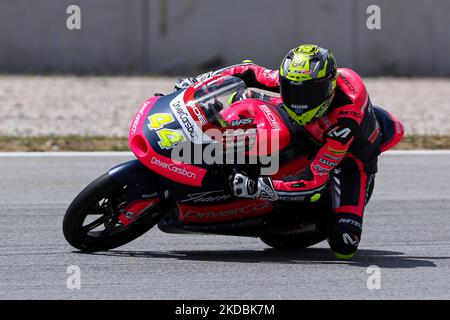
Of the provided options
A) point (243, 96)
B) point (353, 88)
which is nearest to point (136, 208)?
point (243, 96)

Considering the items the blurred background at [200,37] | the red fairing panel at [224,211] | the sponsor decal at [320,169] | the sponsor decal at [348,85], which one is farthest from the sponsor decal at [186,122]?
the blurred background at [200,37]

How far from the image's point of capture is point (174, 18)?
1382 centimetres

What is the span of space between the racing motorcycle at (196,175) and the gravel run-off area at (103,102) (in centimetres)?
450

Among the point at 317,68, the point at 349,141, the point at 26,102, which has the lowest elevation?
the point at 26,102

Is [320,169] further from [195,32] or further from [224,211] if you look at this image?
[195,32]

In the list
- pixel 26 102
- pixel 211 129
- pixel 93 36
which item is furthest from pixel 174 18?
pixel 211 129

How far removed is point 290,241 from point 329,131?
93cm

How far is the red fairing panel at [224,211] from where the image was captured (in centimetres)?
578

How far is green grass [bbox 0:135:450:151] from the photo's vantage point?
943 centimetres

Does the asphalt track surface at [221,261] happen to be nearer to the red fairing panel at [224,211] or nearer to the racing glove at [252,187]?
the red fairing panel at [224,211]

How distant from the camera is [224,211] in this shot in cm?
586
